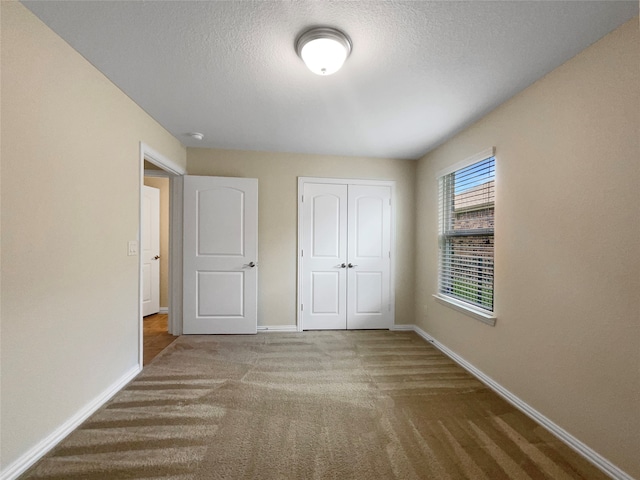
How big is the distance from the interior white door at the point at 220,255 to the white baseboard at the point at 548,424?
Result: 2.49 m

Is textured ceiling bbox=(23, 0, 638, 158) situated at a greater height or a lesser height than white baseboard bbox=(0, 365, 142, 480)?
greater

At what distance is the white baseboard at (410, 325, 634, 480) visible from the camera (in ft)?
4.78

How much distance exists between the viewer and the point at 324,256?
12.3 feet

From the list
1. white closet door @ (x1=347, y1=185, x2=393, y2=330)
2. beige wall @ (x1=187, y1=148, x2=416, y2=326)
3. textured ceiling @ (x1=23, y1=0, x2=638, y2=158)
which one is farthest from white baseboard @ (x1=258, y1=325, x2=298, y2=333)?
textured ceiling @ (x1=23, y1=0, x2=638, y2=158)

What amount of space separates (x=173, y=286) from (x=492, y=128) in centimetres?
389

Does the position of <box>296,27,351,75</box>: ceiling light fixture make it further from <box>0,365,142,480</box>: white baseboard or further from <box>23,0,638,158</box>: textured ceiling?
<box>0,365,142,480</box>: white baseboard

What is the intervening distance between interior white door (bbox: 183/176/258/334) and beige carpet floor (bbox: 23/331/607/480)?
2.47ft

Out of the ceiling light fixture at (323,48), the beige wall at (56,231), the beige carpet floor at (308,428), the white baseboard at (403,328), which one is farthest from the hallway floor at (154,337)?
the ceiling light fixture at (323,48)

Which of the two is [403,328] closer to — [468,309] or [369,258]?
[369,258]

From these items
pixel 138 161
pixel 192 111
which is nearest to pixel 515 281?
pixel 192 111

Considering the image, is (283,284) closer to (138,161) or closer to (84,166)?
(138,161)

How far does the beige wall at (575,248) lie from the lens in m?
1.41

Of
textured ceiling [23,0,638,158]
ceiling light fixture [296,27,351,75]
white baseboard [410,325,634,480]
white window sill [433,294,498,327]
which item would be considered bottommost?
white baseboard [410,325,634,480]

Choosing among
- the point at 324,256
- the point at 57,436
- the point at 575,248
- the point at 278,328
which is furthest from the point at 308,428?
the point at 324,256
